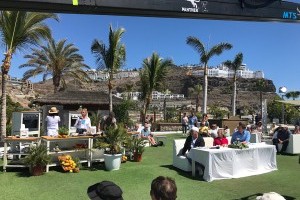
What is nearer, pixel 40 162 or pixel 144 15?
pixel 144 15

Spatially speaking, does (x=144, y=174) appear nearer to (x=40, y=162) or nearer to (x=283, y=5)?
(x=40, y=162)

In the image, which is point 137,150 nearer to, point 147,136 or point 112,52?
point 147,136

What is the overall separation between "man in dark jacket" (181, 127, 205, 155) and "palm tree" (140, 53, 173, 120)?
54.0 feet

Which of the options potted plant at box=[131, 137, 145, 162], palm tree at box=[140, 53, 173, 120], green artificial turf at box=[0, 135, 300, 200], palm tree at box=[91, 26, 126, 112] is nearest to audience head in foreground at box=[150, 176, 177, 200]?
green artificial turf at box=[0, 135, 300, 200]

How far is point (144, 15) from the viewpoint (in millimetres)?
3549

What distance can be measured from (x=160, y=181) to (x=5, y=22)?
1210cm

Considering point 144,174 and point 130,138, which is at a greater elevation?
point 130,138

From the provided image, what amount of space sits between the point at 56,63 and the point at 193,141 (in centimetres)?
2023

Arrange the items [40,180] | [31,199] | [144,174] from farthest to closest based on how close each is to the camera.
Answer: [144,174] < [40,180] < [31,199]

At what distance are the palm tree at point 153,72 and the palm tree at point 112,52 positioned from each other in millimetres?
4783

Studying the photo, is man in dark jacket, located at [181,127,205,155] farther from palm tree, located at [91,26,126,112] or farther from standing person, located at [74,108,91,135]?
palm tree, located at [91,26,126,112]

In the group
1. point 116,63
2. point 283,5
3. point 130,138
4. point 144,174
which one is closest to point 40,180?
point 144,174

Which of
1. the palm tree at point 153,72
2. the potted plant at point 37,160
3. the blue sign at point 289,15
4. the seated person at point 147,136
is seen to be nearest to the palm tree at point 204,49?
the palm tree at point 153,72

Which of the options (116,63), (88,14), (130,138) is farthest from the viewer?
(116,63)
